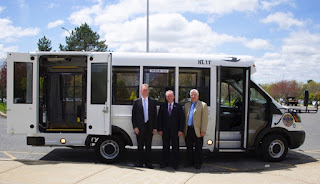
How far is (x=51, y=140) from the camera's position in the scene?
6680 mm

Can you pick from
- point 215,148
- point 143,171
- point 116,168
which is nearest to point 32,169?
point 116,168

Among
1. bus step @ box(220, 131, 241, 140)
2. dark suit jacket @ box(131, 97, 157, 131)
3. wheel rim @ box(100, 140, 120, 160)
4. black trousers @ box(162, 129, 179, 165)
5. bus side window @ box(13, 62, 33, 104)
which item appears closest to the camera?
dark suit jacket @ box(131, 97, 157, 131)

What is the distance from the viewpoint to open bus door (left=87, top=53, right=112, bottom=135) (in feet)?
21.1

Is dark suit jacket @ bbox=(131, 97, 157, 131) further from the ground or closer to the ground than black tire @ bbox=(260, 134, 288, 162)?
further from the ground

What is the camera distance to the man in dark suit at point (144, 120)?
6.30m

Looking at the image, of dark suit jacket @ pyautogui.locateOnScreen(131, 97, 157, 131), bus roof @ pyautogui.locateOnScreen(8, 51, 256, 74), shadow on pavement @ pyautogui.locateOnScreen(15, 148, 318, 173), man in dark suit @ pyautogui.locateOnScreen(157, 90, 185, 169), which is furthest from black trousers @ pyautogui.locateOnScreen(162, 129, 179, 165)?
bus roof @ pyautogui.locateOnScreen(8, 51, 256, 74)

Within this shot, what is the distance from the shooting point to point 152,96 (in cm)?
677

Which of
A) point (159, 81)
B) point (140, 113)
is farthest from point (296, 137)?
point (140, 113)

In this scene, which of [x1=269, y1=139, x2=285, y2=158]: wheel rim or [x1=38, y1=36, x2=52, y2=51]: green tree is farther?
[x1=38, y1=36, x2=52, y2=51]: green tree

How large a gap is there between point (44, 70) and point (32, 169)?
2.85 meters

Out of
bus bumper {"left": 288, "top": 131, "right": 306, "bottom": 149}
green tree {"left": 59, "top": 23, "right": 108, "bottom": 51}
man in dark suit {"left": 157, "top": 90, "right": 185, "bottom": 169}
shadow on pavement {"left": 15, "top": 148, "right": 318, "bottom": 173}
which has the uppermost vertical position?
green tree {"left": 59, "top": 23, "right": 108, "bottom": 51}

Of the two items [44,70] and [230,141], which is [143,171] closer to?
[230,141]

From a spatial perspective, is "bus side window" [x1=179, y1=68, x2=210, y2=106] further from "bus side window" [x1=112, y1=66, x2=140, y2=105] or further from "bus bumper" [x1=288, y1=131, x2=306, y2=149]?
"bus bumper" [x1=288, y1=131, x2=306, y2=149]

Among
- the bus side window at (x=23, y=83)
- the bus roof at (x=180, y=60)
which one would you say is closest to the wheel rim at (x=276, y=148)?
the bus roof at (x=180, y=60)
